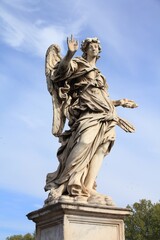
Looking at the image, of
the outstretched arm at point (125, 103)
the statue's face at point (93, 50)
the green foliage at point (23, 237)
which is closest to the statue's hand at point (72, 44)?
the statue's face at point (93, 50)

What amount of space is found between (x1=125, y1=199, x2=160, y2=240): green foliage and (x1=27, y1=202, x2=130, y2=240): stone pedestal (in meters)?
26.3

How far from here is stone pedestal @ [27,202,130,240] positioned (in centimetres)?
711

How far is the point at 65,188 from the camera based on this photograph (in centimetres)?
770

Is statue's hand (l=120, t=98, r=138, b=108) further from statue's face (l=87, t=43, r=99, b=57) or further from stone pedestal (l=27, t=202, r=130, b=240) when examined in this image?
stone pedestal (l=27, t=202, r=130, b=240)

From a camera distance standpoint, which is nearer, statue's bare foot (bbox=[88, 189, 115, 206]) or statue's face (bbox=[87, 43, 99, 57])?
statue's bare foot (bbox=[88, 189, 115, 206])

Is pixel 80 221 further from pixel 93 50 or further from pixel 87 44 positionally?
pixel 87 44

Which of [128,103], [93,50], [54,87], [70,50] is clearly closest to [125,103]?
[128,103]

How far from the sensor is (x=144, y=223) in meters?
33.7

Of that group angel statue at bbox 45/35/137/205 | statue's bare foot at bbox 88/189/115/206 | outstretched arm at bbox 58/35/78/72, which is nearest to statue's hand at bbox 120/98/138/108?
angel statue at bbox 45/35/137/205

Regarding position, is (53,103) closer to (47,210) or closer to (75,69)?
(75,69)

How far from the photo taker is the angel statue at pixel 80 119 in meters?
7.74

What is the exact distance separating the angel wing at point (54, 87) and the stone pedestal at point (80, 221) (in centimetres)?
178

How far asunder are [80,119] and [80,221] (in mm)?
1981

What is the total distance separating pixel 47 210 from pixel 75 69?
9.54ft
